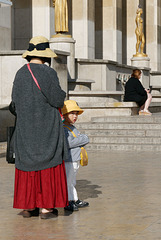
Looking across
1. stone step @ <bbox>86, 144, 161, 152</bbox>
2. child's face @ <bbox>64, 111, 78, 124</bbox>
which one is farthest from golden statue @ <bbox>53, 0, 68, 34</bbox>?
child's face @ <bbox>64, 111, 78, 124</bbox>

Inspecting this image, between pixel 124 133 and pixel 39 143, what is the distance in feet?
26.5

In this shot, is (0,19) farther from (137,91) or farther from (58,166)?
(58,166)

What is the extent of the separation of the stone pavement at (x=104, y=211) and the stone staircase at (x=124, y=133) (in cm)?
288

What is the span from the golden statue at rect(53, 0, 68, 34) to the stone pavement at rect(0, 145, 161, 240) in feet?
34.6

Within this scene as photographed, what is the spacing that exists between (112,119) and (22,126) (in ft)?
31.3

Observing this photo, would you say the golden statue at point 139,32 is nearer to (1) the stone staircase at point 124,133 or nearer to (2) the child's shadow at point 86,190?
(1) the stone staircase at point 124,133

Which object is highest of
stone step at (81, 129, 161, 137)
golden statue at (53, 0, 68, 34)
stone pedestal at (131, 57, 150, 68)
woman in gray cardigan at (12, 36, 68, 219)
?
golden statue at (53, 0, 68, 34)

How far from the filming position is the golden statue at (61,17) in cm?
1959

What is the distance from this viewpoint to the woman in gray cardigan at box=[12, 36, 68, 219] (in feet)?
19.1

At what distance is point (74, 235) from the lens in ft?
17.3

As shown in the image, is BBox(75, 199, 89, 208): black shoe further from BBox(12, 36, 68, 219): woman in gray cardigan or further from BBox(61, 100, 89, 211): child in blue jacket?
BBox(12, 36, 68, 219): woman in gray cardigan

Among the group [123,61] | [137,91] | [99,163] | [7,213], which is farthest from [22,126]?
[123,61]

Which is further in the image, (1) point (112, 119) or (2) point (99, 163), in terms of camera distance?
(1) point (112, 119)

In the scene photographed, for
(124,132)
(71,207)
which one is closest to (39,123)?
(71,207)
